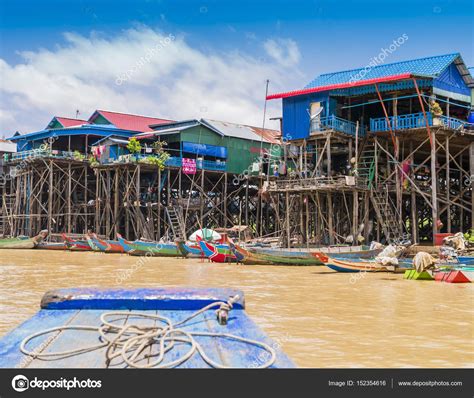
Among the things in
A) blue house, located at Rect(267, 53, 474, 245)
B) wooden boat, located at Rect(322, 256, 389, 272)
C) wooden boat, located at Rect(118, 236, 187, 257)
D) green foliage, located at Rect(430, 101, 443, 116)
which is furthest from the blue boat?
green foliage, located at Rect(430, 101, 443, 116)

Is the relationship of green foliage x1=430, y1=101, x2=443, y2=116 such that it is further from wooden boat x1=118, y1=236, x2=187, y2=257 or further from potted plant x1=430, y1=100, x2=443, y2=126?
wooden boat x1=118, y1=236, x2=187, y2=257

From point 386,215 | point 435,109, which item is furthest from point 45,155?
point 435,109

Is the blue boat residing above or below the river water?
above

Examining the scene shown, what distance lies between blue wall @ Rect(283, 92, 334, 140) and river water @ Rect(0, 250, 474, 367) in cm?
942

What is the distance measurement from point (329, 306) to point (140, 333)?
24.8 ft

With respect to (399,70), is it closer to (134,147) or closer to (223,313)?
(134,147)

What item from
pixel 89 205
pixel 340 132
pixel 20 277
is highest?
pixel 340 132

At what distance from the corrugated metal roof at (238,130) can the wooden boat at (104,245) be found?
10176 mm

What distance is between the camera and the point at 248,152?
38094 mm

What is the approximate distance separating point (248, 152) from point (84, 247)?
478 inches

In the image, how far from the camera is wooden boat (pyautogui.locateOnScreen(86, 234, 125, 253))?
3026 cm

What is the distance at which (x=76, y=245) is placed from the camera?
106ft
